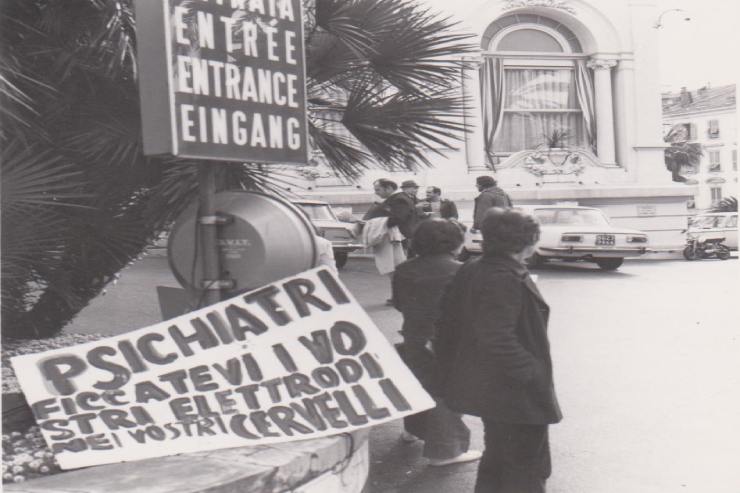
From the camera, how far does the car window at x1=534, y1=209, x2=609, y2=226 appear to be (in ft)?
56.5

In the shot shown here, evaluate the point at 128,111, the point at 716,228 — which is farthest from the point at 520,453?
the point at 716,228

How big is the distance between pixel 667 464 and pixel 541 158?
2010 cm

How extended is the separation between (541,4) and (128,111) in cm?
2083

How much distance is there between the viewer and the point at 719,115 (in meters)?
45.2

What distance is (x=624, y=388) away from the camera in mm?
6535

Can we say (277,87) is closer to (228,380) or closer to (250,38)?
(250,38)

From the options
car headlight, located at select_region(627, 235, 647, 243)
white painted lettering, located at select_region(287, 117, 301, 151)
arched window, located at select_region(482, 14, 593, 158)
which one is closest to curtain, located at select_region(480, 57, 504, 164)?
arched window, located at select_region(482, 14, 593, 158)

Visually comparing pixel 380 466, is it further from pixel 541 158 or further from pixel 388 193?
pixel 541 158

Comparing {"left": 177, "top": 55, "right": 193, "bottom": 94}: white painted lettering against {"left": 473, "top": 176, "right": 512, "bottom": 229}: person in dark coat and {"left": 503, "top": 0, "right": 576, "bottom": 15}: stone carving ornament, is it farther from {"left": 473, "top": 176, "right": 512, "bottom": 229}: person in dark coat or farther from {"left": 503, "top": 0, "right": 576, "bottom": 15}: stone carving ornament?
{"left": 503, "top": 0, "right": 576, "bottom": 15}: stone carving ornament

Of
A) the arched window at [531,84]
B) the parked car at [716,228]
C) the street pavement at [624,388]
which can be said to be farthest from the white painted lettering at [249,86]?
the arched window at [531,84]

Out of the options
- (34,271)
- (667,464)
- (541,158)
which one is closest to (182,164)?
(34,271)

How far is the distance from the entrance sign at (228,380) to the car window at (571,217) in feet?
44.9

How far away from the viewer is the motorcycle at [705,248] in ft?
66.9

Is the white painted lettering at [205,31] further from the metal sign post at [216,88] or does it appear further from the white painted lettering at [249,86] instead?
the white painted lettering at [249,86]
